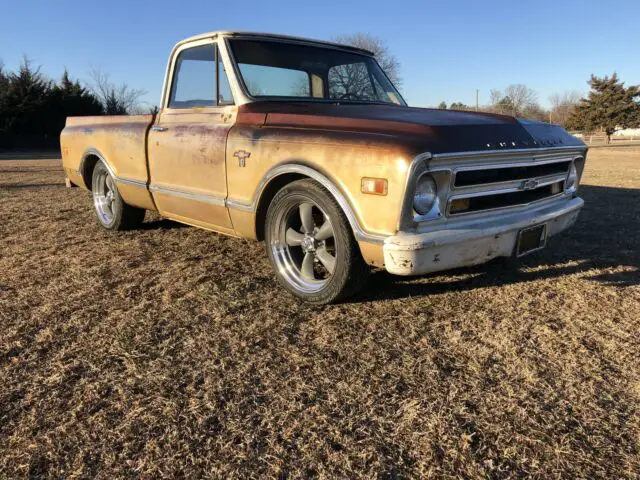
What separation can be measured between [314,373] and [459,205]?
127 centimetres

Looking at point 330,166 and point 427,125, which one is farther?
point 330,166

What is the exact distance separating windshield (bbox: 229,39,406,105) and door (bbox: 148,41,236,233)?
0.77ft

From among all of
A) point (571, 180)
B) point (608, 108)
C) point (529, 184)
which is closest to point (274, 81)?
point (529, 184)

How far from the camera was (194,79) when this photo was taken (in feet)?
14.0

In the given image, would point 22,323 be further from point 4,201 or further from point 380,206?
point 4,201

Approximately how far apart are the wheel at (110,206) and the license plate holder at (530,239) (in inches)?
151

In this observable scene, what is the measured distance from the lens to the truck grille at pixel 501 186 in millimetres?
2859

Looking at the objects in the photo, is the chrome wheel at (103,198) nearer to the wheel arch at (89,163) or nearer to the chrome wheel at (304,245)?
the wheel arch at (89,163)

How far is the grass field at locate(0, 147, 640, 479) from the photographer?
185 cm

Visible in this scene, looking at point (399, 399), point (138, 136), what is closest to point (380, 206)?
point (399, 399)

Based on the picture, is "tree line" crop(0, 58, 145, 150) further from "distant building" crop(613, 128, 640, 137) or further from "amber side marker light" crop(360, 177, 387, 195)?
"distant building" crop(613, 128, 640, 137)

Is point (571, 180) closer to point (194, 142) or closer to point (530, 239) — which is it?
point (530, 239)

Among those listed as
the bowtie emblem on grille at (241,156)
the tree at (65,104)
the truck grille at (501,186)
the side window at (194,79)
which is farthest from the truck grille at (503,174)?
the tree at (65,104)

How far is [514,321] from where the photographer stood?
9.98ft
